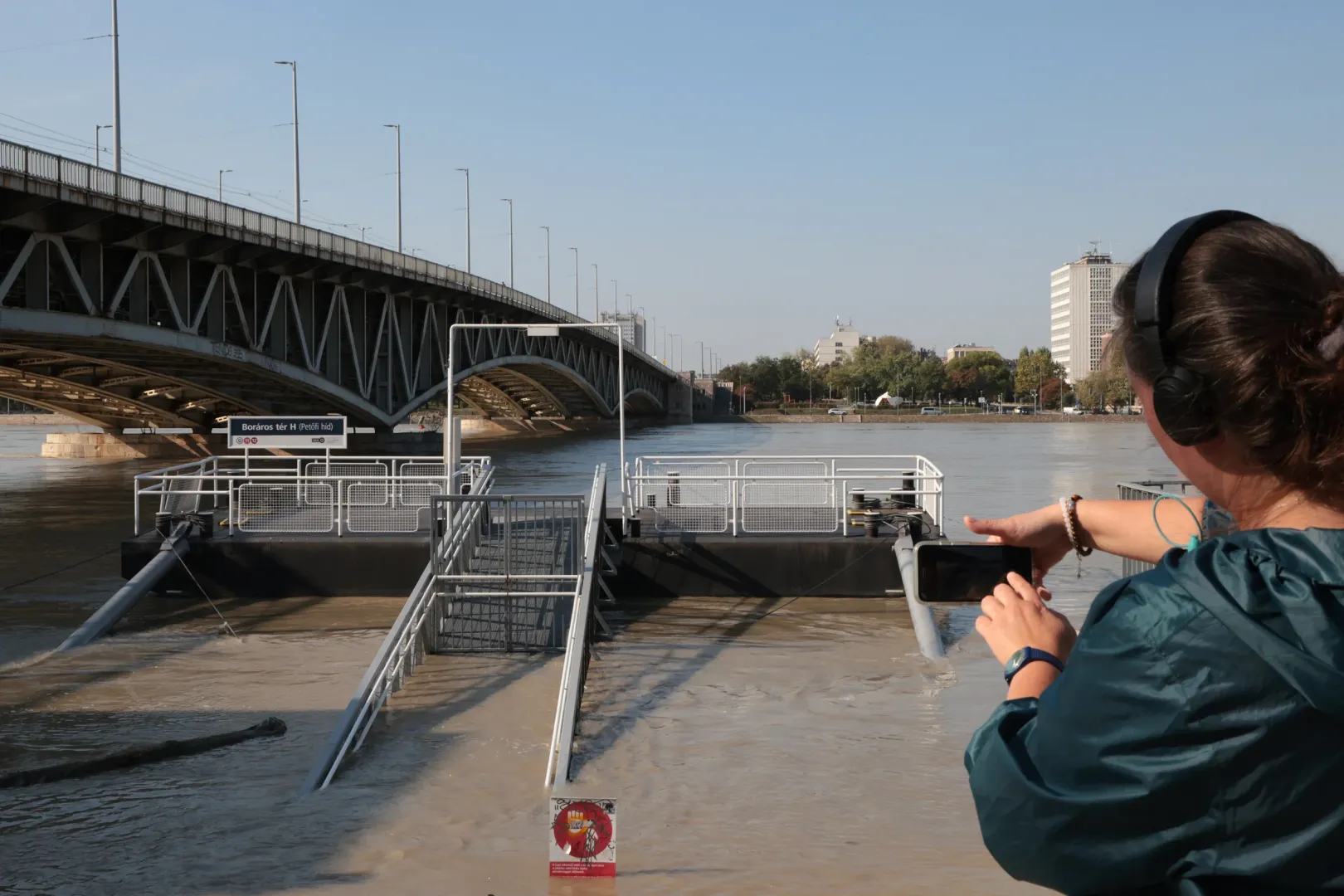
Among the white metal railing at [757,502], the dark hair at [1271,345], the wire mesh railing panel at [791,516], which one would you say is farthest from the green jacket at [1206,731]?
the wire mesh railing panel at [791,516]

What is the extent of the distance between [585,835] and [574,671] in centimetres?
466

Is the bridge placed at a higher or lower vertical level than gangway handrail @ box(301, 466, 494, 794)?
higher

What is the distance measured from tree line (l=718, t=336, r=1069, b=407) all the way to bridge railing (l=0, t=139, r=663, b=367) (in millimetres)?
135765

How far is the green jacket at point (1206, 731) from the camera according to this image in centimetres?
137

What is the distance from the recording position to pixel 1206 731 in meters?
1.38

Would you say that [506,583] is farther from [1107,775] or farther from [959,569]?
[1107,775]

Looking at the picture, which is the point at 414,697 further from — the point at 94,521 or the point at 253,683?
the point at 94,521

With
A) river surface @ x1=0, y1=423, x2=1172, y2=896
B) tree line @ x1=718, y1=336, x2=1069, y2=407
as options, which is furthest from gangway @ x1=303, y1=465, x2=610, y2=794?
tree line @ x1=718, y1=336, x2=1069, y2=407

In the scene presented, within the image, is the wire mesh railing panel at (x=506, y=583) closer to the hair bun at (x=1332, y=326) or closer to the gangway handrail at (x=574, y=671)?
the gangway handrail at (x=574, y=671)

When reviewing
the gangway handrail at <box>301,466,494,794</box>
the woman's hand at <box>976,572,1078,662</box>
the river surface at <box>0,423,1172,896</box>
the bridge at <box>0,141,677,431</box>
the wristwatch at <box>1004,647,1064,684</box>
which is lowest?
the river surface at <box>0,423,1172,896</box>

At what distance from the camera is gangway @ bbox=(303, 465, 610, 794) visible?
454 inches

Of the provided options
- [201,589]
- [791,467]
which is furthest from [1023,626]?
[791,467]

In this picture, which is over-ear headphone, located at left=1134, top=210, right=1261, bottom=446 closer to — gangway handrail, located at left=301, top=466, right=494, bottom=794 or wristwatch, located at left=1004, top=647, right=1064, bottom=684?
wristwatch, located at left=1004, top=647, right=1064, bottom=684

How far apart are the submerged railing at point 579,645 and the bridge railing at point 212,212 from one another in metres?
14.2
